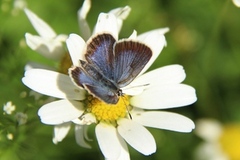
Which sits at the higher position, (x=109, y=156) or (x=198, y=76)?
(x=198, y=76)

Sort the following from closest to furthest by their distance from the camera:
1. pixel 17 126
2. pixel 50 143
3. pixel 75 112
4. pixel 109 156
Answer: pixel 109 156
pixel 75 112
pixel 17 126
pixel 50 143

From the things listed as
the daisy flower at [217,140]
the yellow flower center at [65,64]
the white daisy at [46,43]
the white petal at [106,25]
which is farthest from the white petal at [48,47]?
the daisy flower at [217,140]

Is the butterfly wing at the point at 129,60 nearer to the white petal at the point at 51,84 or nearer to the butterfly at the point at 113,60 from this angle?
the butterfly at the point at 113,60

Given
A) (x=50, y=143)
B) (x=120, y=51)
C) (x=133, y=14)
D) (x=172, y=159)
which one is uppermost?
(x=133, y=14)

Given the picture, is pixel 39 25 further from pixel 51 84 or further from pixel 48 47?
pixel 51 84

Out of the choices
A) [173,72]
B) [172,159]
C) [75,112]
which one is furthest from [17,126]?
[172,159]

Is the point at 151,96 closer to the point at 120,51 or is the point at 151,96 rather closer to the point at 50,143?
the point at 120,51

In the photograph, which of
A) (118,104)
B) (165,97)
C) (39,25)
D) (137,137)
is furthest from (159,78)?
(39,25)
